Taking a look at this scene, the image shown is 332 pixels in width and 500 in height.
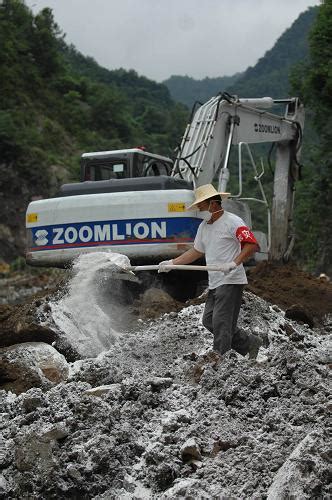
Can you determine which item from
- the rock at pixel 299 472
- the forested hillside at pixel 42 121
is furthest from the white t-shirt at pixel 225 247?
the forested hillside at pixel 42 121

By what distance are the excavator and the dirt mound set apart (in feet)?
1.05

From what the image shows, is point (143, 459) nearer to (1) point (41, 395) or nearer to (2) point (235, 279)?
(1) point (41, 395)

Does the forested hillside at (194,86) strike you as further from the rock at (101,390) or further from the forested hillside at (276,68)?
the rock at (101,390)

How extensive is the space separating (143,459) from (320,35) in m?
17.8

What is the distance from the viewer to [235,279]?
650cm

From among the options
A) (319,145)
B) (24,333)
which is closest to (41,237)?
(24,333)

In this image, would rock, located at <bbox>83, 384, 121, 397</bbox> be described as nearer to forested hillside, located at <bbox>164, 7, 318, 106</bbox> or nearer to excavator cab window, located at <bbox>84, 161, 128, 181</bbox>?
excavator cab window, located at <bbox>84, 161, 128, 181</bbox>

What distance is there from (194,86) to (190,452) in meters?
155

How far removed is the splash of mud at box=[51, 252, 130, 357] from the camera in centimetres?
759

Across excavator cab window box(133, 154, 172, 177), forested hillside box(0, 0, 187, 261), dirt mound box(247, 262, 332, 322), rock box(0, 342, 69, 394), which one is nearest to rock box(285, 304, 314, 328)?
dirt mound box(247, 262, 332, 322)

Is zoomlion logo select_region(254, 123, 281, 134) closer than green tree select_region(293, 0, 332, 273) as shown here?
Yes

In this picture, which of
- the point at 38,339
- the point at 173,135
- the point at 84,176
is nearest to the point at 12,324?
the point at 38,339

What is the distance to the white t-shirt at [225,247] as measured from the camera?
651cm

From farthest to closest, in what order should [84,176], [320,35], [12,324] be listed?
[320,35] < [84,176] < [12,324]
